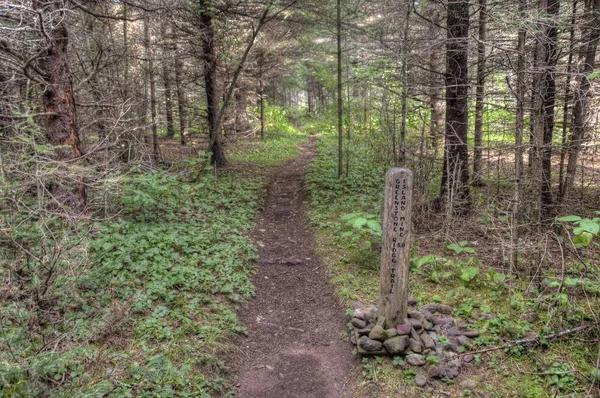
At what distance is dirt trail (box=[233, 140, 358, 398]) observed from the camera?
4.20 metres

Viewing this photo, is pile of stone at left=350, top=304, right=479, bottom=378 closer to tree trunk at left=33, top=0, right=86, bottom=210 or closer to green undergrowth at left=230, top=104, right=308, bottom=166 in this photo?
tree trunk at left=33, top=0, right=86, bottom=210

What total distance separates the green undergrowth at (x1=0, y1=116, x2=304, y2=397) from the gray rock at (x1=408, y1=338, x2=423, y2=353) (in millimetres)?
2177

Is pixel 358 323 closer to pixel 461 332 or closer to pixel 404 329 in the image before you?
pixel 404 329

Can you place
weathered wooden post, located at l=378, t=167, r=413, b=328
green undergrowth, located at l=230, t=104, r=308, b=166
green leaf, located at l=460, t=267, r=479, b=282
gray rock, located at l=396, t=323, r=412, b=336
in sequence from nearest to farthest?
weathered wooden post, located at l=378, t=167, r=413, b=328 → gray rock, located at l=396, t=323, r=412, b=336 → green leaf, located at l=460, t=267, r=479, b=282 → green undergrowth, located at l=230, t=104, r=308, b=166

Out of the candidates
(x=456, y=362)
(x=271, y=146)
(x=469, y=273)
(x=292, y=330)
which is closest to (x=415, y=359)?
(x=456, y=362)

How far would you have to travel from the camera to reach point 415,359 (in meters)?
4.20

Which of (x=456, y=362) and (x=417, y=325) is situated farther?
(x=417, y=325)

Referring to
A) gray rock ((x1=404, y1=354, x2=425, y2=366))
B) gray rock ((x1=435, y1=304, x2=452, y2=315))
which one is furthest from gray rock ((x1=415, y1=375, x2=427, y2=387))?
gray rock ((x1=435, y1=304, x2=452, y2=315))

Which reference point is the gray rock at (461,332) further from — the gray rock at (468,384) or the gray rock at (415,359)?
the gray rock at (468,384)

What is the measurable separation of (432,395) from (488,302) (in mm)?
1882

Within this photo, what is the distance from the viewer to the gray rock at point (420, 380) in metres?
3.91

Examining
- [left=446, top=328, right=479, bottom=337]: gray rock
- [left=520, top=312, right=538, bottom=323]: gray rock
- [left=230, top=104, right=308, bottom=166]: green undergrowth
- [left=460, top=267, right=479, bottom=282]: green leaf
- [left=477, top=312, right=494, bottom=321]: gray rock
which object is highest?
[left=230, top=104, right=308, bottom=166]: green undergrowth

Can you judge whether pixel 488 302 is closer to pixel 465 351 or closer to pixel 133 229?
pixel 465 351

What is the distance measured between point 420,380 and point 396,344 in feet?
1.55
